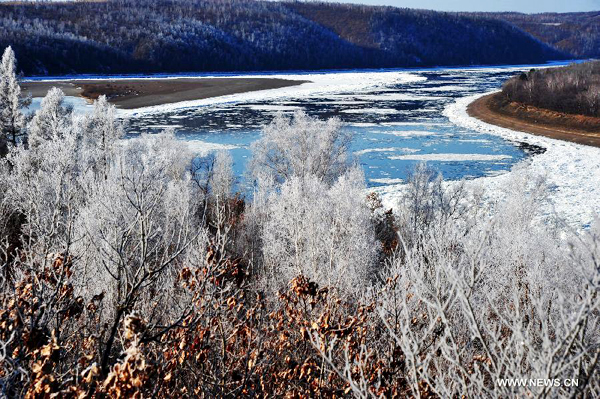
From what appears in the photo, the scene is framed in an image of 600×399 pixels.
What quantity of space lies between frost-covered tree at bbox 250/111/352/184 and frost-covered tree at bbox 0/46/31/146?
1451 centimetres

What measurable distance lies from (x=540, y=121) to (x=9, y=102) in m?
54.9

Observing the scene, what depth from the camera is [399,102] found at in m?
73.5

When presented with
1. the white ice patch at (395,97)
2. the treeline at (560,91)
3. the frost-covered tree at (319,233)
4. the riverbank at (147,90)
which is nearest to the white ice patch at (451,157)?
the frost-covered tree at (319,233)

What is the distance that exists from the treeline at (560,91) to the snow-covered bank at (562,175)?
39.3 feet

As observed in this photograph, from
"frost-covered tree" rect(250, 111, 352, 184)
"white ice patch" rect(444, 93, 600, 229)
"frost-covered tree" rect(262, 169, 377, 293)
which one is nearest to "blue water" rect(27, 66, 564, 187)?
"frost-covered tree" rect(250, 111, 352, 184)

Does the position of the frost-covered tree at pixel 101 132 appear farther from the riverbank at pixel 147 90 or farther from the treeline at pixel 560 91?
the treeline at pixel 560 91

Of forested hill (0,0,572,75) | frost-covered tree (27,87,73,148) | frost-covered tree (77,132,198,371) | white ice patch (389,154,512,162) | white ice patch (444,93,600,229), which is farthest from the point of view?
forested hill (0,0,572,75)

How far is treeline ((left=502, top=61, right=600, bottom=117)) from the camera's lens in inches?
2381

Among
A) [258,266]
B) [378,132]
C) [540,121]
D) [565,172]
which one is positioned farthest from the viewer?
[540,121]

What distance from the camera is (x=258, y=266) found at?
70.5ft

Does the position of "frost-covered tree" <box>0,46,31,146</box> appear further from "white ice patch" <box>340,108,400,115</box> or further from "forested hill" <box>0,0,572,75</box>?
"forested hill" <box>0,0,572,75</box>

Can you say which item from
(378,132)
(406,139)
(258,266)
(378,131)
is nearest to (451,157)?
(406,139)

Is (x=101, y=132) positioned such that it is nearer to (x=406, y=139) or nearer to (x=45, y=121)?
(x=45, y=121)

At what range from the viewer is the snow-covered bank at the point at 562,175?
1176 inches
